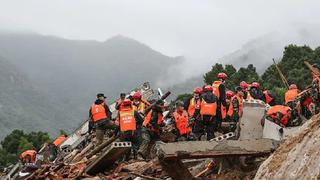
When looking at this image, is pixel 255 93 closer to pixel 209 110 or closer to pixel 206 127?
pixel 206 127

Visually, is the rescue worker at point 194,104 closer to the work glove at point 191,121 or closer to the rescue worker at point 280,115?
the work glove at point 191,121

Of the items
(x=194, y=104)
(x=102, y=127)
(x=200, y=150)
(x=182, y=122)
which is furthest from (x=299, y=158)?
(x=102, y=127)

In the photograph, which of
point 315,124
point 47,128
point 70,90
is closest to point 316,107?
point 315,124

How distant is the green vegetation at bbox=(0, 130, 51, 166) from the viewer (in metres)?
38.5

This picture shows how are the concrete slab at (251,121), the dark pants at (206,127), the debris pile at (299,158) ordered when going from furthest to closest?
the dark pants at (206,127), the concrete slab at (251,121), the debris pile at (299,158)

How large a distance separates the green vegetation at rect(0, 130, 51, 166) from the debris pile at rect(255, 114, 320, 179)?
3299cm

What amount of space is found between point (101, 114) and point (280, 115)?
5.47 metres

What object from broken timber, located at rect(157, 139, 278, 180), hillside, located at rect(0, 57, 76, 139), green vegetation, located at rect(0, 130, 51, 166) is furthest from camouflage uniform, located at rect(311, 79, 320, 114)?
hillside, located at rect(0, 57, 76, 139)

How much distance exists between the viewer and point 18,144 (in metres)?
41.8

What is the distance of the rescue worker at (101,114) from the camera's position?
15.7 meters

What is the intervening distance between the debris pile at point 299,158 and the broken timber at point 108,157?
21.4 ft

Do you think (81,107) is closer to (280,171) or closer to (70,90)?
(70,90)

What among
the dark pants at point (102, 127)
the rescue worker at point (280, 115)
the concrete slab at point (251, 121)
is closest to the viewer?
the concrete slab at point (251, 121)

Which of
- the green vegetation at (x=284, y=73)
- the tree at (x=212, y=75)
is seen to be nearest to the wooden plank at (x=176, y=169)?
the green vegetation at (x=284, y=73)
